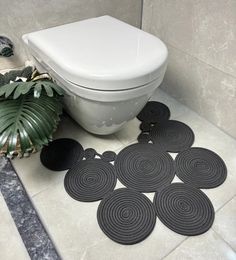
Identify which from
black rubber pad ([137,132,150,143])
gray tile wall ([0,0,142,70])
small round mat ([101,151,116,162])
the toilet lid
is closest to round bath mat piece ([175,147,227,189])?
black rubber pad ([137,132,150,143])

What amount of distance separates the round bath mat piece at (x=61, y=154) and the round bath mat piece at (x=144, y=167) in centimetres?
18

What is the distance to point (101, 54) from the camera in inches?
32.0

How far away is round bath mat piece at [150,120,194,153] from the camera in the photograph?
1103 mm

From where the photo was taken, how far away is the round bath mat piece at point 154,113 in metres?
1.25

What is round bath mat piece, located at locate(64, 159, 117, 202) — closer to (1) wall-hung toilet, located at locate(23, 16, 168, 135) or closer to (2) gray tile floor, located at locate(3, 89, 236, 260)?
(2) gray tile floor, located at locate(3, 89, 236, 260)

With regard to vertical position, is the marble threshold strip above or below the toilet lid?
below

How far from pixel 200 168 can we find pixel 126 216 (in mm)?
376

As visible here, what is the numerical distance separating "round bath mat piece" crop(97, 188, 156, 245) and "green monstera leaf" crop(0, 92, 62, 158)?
0.32 m

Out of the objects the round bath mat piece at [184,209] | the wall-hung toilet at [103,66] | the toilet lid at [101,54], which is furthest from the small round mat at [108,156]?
the toilet lid at [101,54]

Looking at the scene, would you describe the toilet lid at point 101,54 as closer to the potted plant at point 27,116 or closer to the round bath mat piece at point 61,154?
the potted plant at point 27,116

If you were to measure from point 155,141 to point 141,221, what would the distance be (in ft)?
1.32

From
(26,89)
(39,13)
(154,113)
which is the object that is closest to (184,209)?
(154,113)

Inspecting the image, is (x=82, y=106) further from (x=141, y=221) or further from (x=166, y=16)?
(x=166, y=16)

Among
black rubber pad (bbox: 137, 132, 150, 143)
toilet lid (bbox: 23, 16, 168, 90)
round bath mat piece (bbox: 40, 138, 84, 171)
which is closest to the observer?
toilet lid (bbox: 23, 16, 168, 90)
